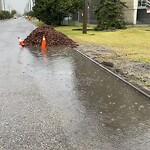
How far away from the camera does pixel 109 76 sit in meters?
10.7

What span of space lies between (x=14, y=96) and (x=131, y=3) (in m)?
38.4

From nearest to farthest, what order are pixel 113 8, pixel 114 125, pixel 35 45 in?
pixel 114 125, pixel 35 45, pixel 113 8

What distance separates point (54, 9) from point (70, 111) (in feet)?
131

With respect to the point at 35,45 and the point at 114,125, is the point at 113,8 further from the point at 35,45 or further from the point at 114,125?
the point at 114,125

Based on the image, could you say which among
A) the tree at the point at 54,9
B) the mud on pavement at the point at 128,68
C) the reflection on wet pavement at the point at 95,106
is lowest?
the mud on pavement at the point at 128,68

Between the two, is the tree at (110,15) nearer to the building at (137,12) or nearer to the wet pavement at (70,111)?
the building at (137,12)

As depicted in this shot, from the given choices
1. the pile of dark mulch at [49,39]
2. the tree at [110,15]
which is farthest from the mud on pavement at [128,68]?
the tree at [110,15]

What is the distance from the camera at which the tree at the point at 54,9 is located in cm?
4475

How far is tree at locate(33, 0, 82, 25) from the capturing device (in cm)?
4475

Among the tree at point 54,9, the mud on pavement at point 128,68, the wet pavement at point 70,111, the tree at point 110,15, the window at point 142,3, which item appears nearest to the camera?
the wet pavement at point 70,111

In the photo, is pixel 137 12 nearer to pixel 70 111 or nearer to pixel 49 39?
pixel 49 39

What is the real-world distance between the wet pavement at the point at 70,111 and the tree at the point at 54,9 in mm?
34288

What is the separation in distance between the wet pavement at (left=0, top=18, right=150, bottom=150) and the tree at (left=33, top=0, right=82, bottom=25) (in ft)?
112

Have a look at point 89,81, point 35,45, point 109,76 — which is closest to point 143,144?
point 89,81
